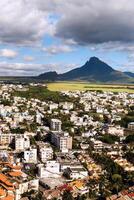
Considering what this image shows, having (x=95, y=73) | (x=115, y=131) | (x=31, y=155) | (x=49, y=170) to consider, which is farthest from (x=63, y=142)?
(x=95, y=73)

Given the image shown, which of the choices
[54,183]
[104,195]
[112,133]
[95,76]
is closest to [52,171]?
[54,183]

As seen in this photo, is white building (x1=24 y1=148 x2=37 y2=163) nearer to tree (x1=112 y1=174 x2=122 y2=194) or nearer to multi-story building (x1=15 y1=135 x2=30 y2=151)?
multi-story building (x1=15 y1=135 x2=30 y2=151)

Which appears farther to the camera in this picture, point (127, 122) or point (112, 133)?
point (127, 122)

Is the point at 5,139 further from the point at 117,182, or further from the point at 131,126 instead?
Result: the point at 131,126

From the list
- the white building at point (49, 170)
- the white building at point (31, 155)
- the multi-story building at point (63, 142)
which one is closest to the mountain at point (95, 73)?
the multi-story building at point (63, 142)

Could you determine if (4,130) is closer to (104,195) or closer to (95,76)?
(104,195)

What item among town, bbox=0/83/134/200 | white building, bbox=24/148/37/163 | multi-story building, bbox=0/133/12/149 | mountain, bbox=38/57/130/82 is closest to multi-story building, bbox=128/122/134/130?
town, bbox=0/83/134/200
